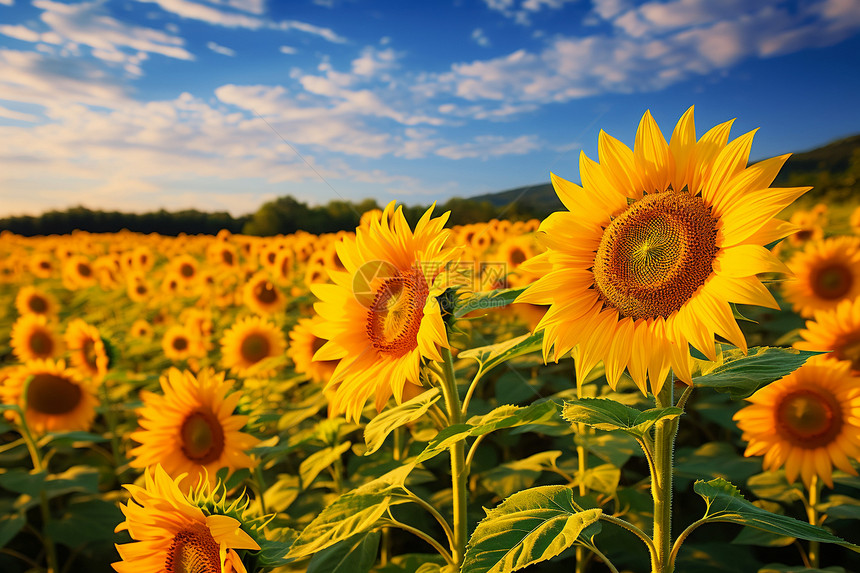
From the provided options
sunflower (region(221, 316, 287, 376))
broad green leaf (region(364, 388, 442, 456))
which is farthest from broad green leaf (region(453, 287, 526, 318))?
sunflower (region(221, 316, 287, 376))

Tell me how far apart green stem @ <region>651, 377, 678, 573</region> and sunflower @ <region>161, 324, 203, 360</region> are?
5088mm

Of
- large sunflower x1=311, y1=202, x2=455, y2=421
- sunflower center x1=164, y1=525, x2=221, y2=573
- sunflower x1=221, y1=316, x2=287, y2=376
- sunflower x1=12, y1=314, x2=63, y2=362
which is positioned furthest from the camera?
sunflower x1=12, y1=314, x2=63, y2=362

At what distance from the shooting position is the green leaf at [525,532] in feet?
3.50

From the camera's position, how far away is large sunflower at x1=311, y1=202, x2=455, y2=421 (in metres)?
1.55

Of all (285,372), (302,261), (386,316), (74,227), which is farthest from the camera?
(74,227)

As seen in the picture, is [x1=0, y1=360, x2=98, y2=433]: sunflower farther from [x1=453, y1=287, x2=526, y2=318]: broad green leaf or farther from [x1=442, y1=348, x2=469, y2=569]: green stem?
[x1=453, y1=287, x2=526, y2=318]: broad green leaf

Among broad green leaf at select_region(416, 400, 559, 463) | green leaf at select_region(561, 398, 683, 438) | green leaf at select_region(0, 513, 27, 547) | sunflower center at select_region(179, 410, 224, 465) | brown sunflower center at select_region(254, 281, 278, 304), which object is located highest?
green leaf at select_region(561, 398, 683, 438)

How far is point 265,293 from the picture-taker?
6.23 metres

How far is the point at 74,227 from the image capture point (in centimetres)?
3388

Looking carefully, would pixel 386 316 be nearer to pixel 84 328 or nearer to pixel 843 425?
pixel 843 425

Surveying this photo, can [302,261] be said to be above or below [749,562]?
above

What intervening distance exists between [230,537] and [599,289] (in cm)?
117

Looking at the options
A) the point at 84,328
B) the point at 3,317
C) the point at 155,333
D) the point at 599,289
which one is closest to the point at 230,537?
the point at 599,289

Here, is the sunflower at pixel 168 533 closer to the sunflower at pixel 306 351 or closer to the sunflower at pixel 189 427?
the sunflower at pixel 189 427
